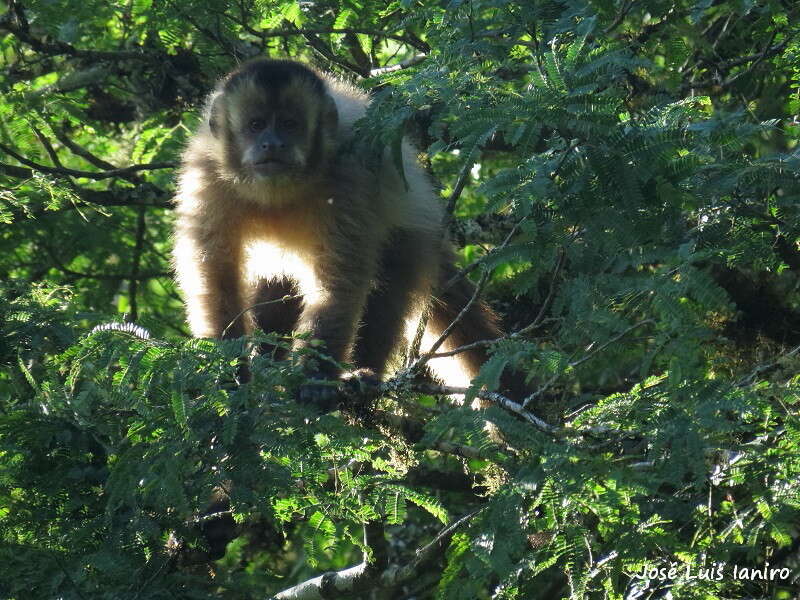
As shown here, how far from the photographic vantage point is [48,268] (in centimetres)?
765

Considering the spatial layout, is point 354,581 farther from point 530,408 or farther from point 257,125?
point 257,125

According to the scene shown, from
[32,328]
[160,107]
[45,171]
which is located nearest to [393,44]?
[160,107]

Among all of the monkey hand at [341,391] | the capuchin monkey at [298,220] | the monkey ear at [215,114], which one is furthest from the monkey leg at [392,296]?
the monkey ear at [215,114]

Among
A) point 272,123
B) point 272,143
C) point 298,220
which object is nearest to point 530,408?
point 298,220

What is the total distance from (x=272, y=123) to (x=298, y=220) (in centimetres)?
67

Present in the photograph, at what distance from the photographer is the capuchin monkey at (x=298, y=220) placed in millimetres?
6148

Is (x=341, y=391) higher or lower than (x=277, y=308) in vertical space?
lower

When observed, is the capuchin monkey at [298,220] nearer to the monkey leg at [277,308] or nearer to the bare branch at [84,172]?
the monkey leg at [277,308]

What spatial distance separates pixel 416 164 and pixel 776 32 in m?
2.50

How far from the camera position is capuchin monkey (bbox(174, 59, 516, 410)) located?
6.15 meters

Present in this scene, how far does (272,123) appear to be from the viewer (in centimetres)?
641

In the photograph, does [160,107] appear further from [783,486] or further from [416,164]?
[783,486]

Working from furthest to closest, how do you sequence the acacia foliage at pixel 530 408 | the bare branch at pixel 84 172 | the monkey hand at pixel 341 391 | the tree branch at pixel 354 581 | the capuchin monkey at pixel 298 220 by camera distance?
the bare branch at pixel 84 172 < the capuchin monkey at pixel 298 220 < the monkey hand at pixel 341 391 < the tree branch at pixel 354 581 < the acacia foliage at pixel 530 408

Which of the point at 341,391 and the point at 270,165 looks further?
the point at 270,165
